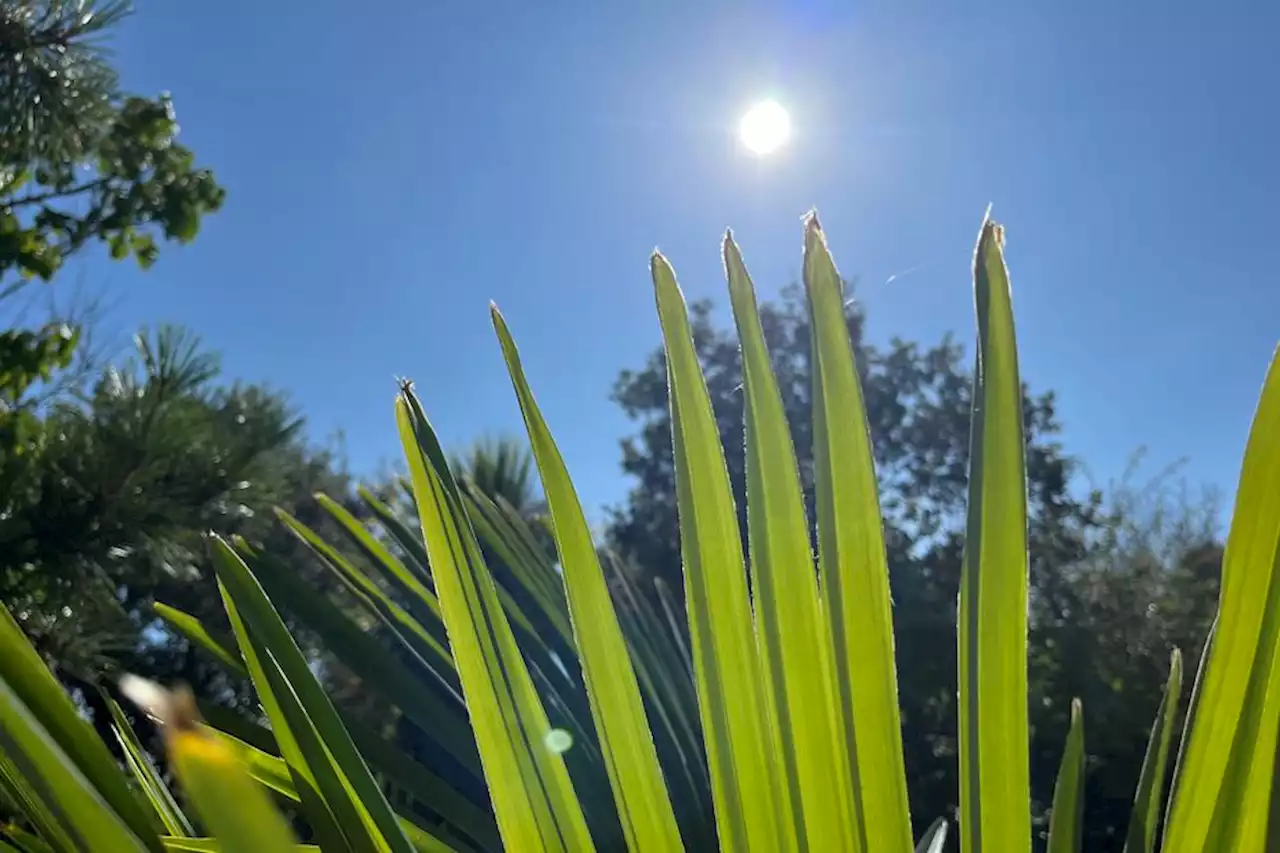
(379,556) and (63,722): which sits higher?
(379,556)

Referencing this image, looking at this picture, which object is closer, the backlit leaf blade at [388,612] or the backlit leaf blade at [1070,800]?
the backlit leaf blade at [1070,800]

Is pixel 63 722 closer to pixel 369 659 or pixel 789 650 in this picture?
pixel 789 650

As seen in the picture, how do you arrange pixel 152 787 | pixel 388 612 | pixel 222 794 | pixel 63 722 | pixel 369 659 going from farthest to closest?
pixel 388 612
pixel 369 659
pixel 152 787
pixel 63 722
pixel 222 794

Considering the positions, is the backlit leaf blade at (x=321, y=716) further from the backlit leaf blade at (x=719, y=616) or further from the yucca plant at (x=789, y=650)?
the backlit leaf blade at (x=719, y=616)

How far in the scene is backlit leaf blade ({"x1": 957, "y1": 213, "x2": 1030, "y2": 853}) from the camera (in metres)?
0.38

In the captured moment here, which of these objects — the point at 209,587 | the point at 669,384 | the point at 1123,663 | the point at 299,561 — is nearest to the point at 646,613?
the point at 669,384

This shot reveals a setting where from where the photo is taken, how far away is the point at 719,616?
395mm

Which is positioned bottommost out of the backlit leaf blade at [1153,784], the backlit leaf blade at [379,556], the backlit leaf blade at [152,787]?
the backlit leaf blade at [152,787]

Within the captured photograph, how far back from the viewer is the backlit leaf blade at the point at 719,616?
393 millimetres

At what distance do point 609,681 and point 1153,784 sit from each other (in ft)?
1.57

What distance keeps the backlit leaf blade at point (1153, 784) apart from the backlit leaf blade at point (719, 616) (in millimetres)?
350

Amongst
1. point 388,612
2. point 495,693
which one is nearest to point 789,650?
Answer: point 495,693

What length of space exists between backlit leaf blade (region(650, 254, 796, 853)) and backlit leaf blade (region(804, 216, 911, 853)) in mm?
34

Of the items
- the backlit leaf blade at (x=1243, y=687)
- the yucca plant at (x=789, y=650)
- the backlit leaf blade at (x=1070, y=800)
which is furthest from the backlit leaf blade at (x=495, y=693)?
the backlit leaf blade at (x=1070, y=800)
